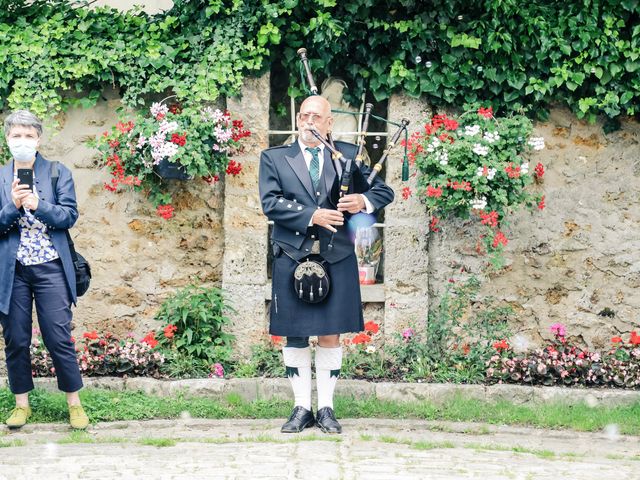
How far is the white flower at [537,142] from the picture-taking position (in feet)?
25.1

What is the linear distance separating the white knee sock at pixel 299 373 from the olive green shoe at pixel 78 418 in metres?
1.31

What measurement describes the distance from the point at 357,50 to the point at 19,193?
2930 millimetres

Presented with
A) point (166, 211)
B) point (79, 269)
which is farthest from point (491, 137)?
point (79, 269)

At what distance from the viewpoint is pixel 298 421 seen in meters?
6.47

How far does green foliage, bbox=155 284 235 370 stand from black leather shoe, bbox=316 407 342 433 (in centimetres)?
137

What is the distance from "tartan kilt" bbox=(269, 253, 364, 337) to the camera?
251 inches

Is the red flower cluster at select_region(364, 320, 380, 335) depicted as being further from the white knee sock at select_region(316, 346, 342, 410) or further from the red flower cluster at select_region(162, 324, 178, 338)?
the red flower cluster at select_region(162, 324, 178, 338)

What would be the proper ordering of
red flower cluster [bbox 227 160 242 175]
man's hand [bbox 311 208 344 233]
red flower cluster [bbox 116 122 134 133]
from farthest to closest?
red flower cluster [bbox 227 160 242 175]
red flower cluster [bbox 116 122 134 133]
man's hand [bbox 311 208 344 233]

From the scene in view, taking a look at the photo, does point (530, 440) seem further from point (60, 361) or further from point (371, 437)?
point (60, 361)

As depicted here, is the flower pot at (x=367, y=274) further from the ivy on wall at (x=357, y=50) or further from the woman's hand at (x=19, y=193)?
the woman's hand at (x=19, y=193)

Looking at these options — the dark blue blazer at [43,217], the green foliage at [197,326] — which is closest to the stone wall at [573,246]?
the green foliage at [197,326]

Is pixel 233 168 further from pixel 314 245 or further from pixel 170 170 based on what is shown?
pixel 314 245

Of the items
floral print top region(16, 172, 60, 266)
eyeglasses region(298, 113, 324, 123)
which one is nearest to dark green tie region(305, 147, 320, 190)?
eyeglasses region(298, 113, 324, 123)

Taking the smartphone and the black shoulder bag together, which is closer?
the smartphone
